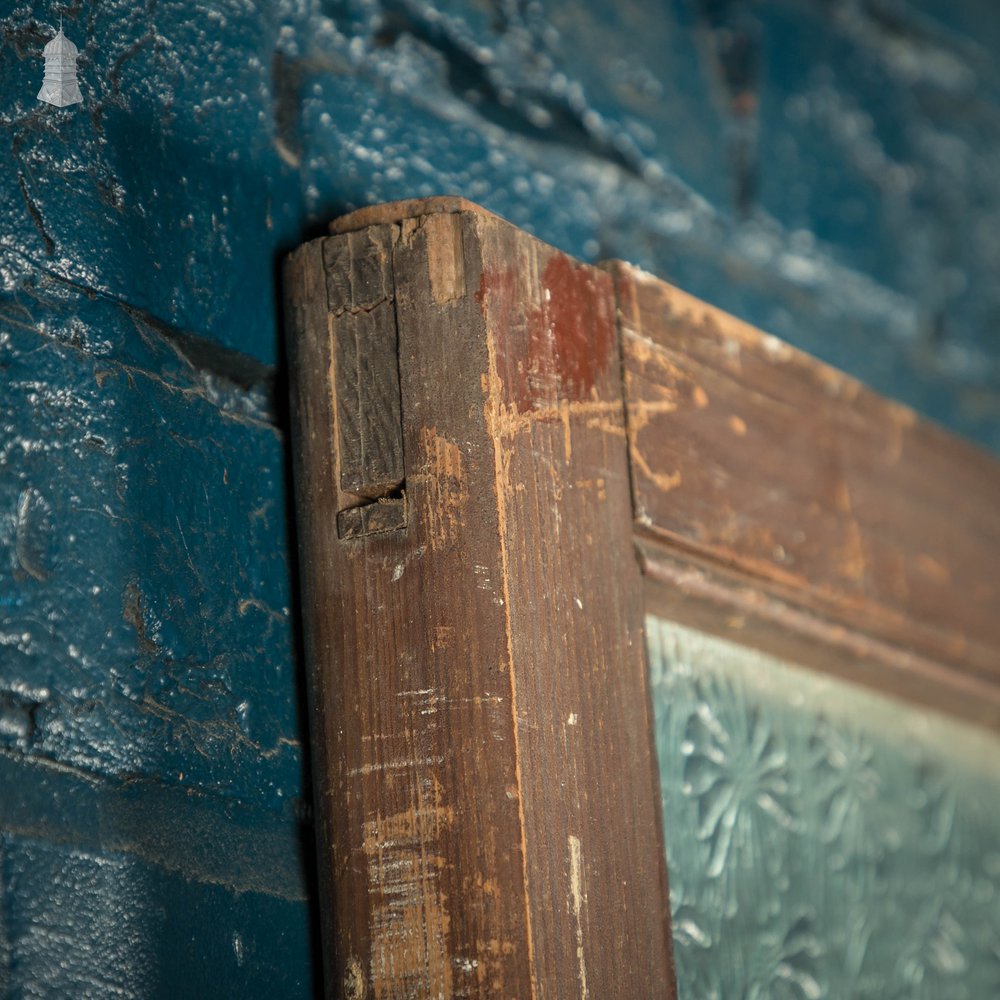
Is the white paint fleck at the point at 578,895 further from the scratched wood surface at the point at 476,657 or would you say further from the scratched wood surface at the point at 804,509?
the scratched wood surface at the point at 804,509

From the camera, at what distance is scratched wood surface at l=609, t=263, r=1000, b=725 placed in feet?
2.59

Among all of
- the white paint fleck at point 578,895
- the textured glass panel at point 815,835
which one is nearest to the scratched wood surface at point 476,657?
the white paint fleck at point 578,895

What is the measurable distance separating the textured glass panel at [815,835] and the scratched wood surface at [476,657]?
4.0 inches

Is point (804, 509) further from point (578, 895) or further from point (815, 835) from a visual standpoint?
→ point (578, 895)

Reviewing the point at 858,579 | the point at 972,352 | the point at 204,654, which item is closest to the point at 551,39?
the point at 858,579

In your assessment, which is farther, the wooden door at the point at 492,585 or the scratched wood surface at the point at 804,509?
the scratched wood surface at the point at 804,509

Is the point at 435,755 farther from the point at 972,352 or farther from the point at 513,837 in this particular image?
the point at 972,352

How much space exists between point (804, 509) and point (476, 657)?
1.06 ft

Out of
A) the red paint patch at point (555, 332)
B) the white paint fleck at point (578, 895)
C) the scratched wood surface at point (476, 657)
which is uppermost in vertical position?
the red paint patch at point (555, 332)

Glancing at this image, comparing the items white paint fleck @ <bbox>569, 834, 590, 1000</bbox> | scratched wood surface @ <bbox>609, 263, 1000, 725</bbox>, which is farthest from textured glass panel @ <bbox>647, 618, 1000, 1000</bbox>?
white paint fleck @ <bbox>569, 834, 590, 1000</bbox>

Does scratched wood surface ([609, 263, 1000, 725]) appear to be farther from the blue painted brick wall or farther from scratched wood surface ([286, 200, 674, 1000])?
the blue painted brick wall

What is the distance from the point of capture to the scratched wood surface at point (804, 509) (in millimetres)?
791

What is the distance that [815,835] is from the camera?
89cm

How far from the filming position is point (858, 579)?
0.91 metres
